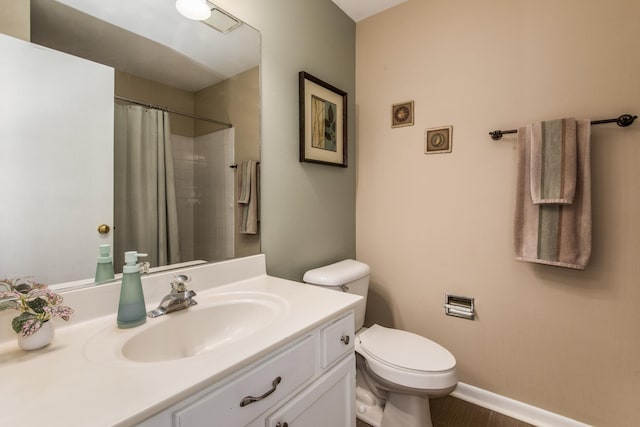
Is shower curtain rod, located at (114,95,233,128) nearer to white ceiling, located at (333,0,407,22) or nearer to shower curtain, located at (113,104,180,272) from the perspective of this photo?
shower curtain, located at (113,104,180,272)

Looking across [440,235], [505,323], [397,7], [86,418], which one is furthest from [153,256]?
[397,7]

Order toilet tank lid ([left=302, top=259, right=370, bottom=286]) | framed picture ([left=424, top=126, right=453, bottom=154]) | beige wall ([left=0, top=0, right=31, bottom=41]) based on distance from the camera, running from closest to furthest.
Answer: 1. beige wall ([left=0, top=0, right=31, bottom=41])
2. toilet tank lid ([left=302, top=259, right=370, bottom=286])
3. framed picture ([left=424, top=126, right=453, bottom=154])

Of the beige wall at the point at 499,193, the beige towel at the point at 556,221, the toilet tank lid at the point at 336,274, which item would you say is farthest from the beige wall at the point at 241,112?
the beige towel at the point at 556,221

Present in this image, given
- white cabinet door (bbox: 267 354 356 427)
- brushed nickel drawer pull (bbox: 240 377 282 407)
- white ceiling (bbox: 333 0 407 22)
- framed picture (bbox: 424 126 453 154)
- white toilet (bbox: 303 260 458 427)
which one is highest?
white ceiling (bbox: 333 0 407 22)

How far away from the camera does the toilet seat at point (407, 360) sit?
1197 mm

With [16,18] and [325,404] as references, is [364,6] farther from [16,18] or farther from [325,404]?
[325,404]

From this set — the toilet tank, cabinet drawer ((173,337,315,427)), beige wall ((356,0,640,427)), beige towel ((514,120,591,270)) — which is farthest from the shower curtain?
beige towel ((514,120,591,270))

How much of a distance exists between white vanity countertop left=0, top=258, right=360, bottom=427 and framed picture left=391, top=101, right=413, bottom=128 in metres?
1.40

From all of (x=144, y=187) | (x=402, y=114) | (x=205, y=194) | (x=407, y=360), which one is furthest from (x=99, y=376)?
(x=402, y=114)

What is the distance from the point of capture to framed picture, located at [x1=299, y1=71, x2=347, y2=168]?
5.05 ft

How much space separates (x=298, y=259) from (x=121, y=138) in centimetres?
96

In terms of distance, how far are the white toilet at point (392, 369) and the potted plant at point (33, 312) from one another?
99 centimetres

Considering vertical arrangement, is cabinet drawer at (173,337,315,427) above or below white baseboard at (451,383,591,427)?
above

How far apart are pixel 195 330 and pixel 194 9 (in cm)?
119
